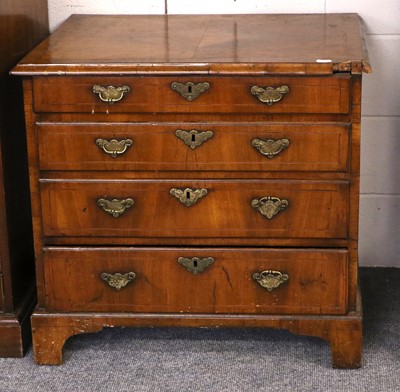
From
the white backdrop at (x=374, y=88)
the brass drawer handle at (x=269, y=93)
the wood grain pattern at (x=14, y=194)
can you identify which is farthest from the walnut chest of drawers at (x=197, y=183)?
the white backdrop at (x=374, y=88)

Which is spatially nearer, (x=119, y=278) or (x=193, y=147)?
(x=193, y=147)

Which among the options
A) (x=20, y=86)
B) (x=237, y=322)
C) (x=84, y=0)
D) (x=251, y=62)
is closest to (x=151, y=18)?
(x=84, y=0)

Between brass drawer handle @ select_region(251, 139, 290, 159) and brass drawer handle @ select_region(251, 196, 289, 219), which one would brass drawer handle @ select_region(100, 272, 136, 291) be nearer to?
brass drawer handle @ select_region(251, 196, 289, 219)

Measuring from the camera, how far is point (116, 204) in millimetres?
2973

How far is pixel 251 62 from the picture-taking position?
9.21 ft

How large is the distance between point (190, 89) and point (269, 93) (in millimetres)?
221

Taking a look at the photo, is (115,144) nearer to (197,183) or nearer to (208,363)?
(197,183)

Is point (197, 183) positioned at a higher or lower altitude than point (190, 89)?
lower

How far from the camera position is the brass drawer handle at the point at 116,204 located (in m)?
2.97

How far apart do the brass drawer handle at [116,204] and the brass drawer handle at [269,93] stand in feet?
1.60

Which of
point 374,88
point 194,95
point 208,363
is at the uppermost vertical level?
point 194,95

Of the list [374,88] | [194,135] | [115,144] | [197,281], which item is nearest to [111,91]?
[115,144]

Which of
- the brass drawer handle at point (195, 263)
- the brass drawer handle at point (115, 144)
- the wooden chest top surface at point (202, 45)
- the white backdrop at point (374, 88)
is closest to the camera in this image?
the wooden chest top surface at point (202, 45)

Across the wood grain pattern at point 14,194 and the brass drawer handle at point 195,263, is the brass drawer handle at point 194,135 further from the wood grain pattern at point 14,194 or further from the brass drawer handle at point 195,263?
the wood grain pattern at point 14,194
